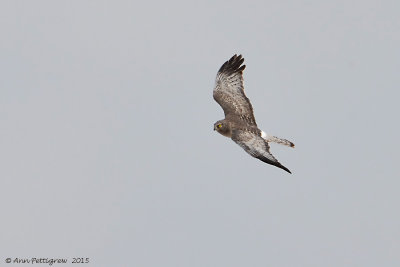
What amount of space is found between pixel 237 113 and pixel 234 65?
2247 mm

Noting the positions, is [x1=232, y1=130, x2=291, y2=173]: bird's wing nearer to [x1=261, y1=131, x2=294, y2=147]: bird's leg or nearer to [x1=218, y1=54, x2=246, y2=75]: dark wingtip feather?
[x1=261, y1=131, x2=294, y2=147]: bird's leg

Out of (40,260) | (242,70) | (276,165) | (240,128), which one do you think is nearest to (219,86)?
(242,70)

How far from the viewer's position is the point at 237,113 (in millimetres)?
32375

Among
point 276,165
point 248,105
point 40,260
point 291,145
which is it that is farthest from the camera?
point 248,105

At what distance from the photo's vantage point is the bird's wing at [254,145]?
2726cm

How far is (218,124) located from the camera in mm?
31141

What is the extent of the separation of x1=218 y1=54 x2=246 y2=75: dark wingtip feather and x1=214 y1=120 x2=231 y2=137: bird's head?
3.01 meters

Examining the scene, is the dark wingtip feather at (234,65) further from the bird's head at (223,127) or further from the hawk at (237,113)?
the bird's head at (223,127)

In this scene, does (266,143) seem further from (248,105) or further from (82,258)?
(82,258)

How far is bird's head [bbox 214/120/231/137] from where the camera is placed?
101 feet

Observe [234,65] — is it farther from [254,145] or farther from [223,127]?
[254,145]

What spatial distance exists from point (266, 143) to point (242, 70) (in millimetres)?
5646

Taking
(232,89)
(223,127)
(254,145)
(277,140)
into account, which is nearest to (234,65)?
(232,89)

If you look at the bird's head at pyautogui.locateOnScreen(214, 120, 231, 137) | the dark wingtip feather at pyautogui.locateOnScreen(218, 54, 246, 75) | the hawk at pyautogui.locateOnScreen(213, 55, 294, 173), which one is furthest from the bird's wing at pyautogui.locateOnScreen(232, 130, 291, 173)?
the dark wingtip feather at pyautogui.locateOnScreen(218, 54, 246, 75)
